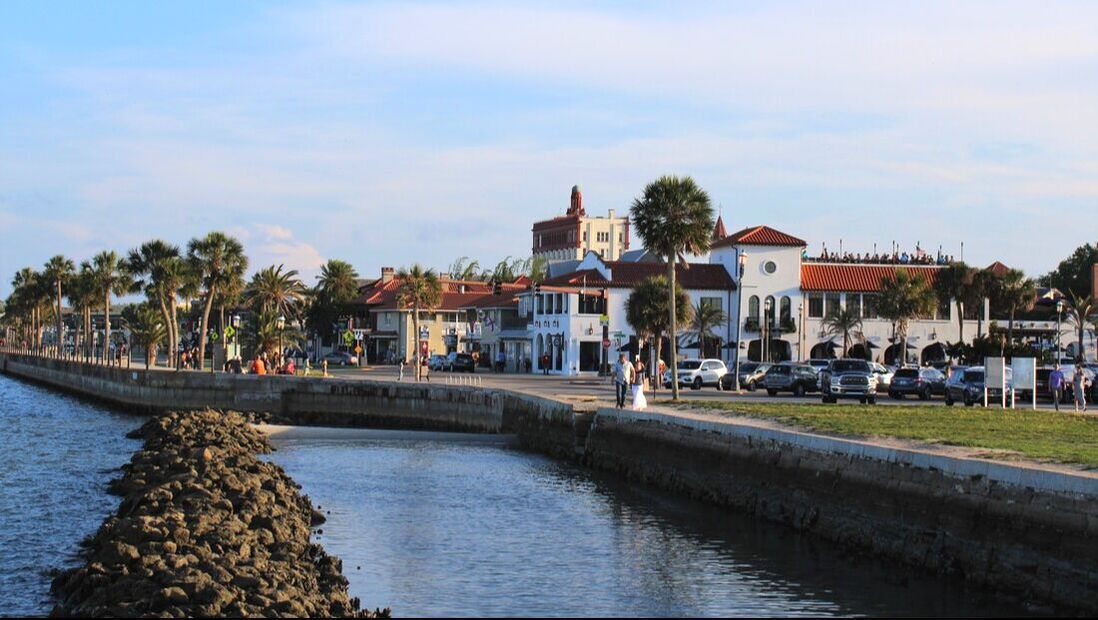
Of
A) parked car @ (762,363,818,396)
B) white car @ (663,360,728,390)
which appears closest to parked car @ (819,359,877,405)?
parked car @ (762,363,818,396)

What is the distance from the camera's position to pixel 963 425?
31812 millimetres

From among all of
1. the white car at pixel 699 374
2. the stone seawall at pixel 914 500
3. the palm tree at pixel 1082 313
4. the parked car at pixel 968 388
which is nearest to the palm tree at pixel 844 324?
the palm tree at pixel 1082 313

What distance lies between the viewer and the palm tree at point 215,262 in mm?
88062

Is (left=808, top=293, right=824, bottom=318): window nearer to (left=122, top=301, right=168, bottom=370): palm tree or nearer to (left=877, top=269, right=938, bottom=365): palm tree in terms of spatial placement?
(left=877, top=269, right=938, bottom=365): palm tree

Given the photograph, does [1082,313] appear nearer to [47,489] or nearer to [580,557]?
[47,489]

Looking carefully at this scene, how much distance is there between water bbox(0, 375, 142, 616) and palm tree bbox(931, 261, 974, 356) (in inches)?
2020

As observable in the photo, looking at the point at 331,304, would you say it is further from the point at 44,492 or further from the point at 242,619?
the point at 242,619

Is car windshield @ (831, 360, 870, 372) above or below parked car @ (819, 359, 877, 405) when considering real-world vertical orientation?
above

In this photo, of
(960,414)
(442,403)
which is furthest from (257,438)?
(960,414)

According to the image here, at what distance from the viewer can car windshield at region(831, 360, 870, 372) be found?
53.4 meters

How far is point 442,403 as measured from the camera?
2372 inches

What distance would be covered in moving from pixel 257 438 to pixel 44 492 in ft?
44.7

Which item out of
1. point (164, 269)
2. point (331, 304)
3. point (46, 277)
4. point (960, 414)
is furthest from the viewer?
point (46, 277)

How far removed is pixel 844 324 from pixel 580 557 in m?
66.6
